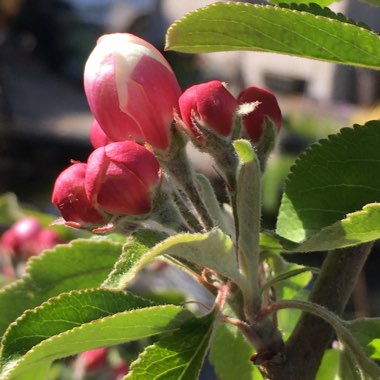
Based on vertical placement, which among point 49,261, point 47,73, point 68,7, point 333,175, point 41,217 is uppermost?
point 333,175

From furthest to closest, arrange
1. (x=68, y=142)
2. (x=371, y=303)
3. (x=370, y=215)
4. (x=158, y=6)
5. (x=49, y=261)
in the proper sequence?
(x=158, y=6) < (x=68, y=142) < (x=371, y=303) < (x=49, y=261) < (x=370, y=215)

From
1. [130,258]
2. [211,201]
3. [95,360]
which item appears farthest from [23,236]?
[130,258]

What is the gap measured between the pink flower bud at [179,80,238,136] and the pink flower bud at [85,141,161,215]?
1.5 inches

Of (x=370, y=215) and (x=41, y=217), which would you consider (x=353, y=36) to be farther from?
(x=41, y=217)

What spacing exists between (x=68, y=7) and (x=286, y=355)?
1134 centimetres

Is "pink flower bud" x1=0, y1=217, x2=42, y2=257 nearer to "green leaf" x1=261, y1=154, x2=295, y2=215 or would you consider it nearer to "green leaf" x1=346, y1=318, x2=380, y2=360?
"green leaf" x1=346, y1=318, x2=380, y2=360

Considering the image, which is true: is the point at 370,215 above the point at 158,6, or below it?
above

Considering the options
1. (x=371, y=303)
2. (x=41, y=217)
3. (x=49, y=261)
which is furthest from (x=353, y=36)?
(x=371, y=303)

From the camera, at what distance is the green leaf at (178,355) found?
0.52 meters

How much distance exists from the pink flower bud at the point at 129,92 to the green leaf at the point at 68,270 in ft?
0.52

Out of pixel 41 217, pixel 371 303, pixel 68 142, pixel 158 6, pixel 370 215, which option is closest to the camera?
pixel 370 215

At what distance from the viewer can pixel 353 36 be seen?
50 centimetres

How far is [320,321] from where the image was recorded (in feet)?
1.96

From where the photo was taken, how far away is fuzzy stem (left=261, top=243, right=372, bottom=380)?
583mm
